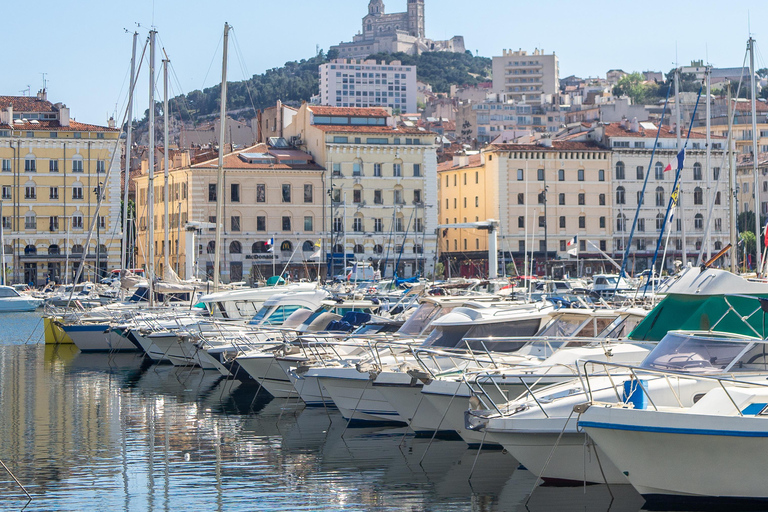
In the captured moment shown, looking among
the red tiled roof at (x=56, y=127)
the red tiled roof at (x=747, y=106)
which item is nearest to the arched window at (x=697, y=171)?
the red tiled roof at (x=747, y=106)

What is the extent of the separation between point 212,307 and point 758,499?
26.2 metres

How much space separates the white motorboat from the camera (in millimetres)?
76812

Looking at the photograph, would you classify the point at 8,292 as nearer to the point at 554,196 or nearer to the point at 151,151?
the point at 151,151

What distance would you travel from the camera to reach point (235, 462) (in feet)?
61.4

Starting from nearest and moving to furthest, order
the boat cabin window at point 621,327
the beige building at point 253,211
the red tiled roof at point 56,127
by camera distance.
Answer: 1. the boat cabin window at point 621,327
2. the beige building at point 253,211
3. the red tiled roof at point 56,127

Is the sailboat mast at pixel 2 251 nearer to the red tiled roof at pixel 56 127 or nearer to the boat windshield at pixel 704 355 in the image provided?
the red tiled roof at pixel 56 127

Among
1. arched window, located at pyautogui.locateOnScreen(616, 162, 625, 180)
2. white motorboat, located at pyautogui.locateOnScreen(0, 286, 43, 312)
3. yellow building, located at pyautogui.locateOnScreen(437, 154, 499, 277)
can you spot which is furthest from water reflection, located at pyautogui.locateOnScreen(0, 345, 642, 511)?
arched window, located at pyautogui.locateOnScreen(616, 162, 625, 180)

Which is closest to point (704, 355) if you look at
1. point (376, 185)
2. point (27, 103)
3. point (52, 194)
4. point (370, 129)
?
point (376, 185)

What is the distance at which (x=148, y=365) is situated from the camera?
36.9m

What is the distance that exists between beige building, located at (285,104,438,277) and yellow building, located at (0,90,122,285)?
55.9ft

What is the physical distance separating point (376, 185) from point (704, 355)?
73526 mm

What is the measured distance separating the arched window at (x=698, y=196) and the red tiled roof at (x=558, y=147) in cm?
851

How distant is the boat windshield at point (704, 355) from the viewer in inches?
594

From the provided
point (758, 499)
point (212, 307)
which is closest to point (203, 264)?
point (212, 307)
